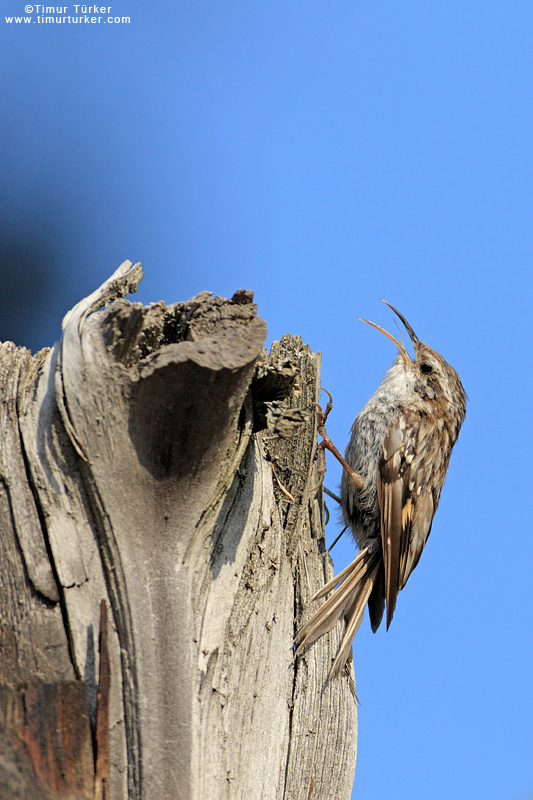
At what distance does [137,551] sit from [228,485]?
0.30 meters

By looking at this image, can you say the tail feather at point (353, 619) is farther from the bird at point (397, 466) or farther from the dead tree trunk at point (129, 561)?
the dead tree trunk at point (129, 561)

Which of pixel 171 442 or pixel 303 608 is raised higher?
pixel 171 442

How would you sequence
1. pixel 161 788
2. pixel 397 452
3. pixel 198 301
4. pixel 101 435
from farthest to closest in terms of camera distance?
pixel 397 452
pixel 198 301
pixel 101 435
pixel 161 788

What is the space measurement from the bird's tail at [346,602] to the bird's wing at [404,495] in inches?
6.0

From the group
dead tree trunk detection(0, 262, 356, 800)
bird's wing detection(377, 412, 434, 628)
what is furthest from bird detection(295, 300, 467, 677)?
dead tree trunk detection(0, 262, 356, 800)

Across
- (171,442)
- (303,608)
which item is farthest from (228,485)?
(303,608)

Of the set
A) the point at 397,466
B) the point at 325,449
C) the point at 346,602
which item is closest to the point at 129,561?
the point at 346,602

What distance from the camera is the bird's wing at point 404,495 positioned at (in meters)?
3.46

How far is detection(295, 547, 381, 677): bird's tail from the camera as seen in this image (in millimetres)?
2373

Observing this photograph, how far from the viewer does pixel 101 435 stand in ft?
5.34

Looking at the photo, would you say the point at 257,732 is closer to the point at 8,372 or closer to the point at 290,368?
the point at 290,368

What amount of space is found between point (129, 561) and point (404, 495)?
2272 millimetres

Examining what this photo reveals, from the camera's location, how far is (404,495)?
11.9ft

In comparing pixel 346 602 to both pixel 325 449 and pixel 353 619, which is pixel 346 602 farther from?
pixel 325 449
